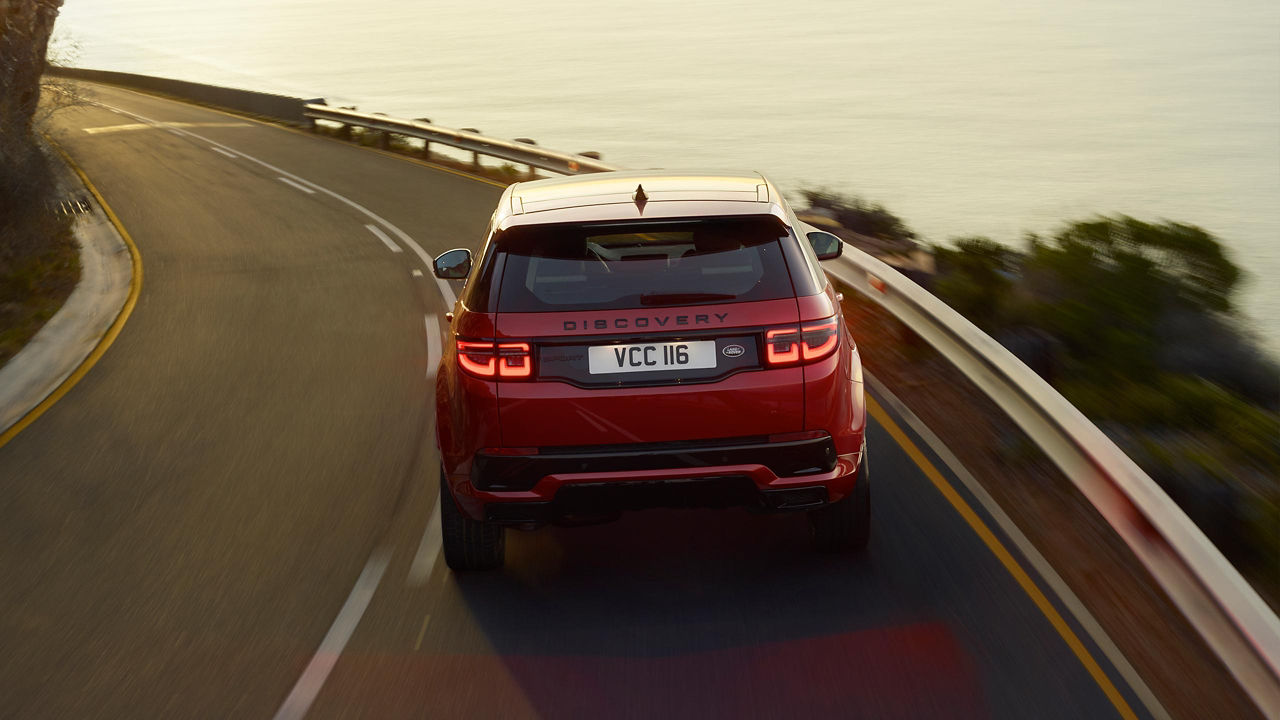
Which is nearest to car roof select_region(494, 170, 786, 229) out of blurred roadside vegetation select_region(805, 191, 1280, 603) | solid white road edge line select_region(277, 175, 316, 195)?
blurred roadside vegetation select_region(805, 191, 1280, 603)

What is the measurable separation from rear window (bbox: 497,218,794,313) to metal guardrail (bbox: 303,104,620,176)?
42.8ft

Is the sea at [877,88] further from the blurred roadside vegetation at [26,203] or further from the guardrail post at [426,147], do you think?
the guardrail post at [426,147]

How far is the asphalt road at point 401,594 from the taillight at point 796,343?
110 cm

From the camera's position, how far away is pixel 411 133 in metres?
26.0

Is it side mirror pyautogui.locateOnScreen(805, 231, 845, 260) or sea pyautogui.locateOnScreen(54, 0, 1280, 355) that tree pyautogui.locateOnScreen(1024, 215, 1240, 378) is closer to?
sea pyautogui.locateOnScreen(54, 0, 1280, 355)

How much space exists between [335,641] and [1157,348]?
21.9 feet

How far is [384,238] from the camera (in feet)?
53.1

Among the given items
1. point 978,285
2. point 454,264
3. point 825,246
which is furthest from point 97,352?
point 978,285

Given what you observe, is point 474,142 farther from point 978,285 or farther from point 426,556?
point 426,556

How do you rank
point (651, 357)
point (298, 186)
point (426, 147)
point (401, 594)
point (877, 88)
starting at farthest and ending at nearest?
point (877, 88) → point (426, 147) → point (298, 186) → point (401, 594) → point (651, 357)

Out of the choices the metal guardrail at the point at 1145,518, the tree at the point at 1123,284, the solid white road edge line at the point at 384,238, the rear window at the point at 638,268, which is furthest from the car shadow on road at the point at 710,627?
the solid white road edge line at the point at 384,238

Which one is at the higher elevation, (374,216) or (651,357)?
(651,357)

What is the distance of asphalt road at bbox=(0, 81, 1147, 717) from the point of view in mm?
4277

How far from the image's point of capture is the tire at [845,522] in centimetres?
519
